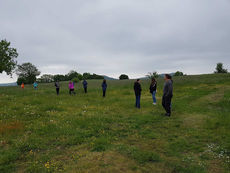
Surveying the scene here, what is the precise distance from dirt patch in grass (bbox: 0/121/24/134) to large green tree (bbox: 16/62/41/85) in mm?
105382

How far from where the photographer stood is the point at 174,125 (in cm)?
835

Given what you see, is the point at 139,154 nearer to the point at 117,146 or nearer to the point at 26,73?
the point at 117,146

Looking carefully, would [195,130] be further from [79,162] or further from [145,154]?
[79,162]

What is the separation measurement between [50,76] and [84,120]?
500 feet

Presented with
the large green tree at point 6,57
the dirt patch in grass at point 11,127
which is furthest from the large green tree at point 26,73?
the dirt patch in grass at point 11,127

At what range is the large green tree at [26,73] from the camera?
10244cm

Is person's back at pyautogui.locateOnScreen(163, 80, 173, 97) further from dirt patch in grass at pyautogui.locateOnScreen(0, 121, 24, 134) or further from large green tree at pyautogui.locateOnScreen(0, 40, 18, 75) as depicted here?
large green tree at pyautogui.locateOnScreen(0, 40, 18, 75)

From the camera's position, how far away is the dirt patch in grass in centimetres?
733

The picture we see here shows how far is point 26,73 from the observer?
104750mm

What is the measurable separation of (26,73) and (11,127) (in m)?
111

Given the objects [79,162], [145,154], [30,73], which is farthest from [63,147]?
[30,73]

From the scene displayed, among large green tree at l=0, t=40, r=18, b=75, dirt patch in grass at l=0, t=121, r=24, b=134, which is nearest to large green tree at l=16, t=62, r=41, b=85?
large green tree at l=0, t=40, r=18, b=75

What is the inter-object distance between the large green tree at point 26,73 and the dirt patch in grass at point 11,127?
105 meters

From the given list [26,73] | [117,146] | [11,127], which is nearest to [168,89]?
[117,146]
